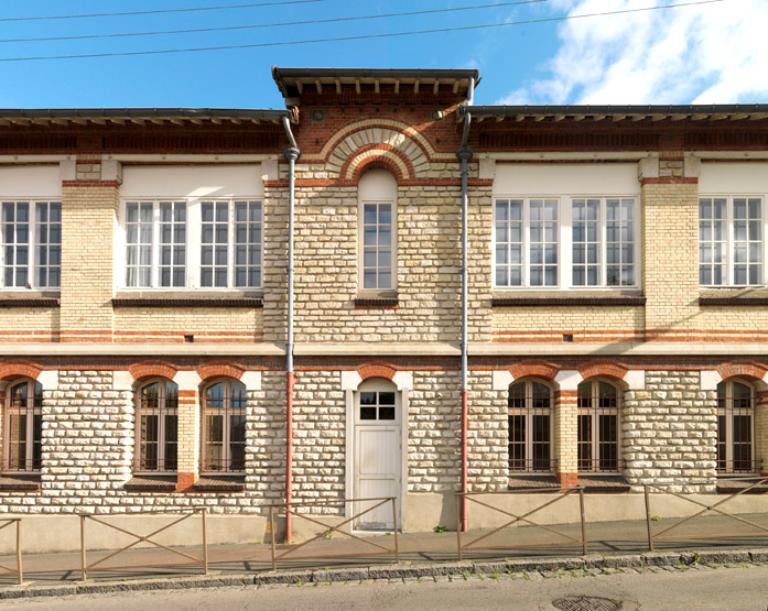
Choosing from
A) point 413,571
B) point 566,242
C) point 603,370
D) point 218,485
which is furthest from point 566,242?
point 218,485

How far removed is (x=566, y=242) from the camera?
11555 mm

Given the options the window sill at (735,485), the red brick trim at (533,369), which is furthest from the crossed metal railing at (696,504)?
the red brick trim at (533,369)

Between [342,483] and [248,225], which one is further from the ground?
[248,225]

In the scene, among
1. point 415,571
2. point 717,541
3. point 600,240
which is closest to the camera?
point 415,571

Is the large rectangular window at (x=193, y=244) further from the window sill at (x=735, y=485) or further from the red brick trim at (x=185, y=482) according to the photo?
the window sill at (x=735, y=485)

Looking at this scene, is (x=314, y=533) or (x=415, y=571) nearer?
(x=415, y=571)

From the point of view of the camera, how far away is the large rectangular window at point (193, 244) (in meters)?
11.6

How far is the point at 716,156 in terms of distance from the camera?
37.3 ft

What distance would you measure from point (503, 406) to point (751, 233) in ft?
18.3

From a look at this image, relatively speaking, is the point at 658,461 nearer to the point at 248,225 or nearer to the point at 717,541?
the point at 717,541

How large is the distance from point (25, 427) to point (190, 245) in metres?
4.52

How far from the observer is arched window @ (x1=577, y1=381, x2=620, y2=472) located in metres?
11.4

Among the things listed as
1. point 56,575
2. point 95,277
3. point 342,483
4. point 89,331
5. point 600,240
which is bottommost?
point 56,575

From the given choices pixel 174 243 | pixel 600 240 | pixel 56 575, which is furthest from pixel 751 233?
pixel 56 575
